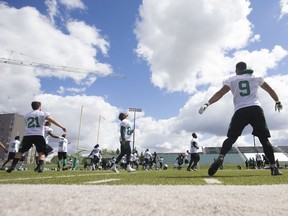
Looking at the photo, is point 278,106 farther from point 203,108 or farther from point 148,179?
point 148,179

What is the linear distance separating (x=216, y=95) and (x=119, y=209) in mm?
4932

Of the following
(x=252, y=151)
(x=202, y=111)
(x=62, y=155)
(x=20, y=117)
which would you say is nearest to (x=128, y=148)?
(x=202, y=111)

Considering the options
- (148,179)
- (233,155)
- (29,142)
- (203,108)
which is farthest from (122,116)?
(233,155)

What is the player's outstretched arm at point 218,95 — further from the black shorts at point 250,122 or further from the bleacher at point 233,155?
the bleacher at point 233,155

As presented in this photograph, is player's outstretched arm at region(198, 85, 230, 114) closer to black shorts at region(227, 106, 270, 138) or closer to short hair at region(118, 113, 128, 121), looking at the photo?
black shorts at region(227, 106, 270, 138)

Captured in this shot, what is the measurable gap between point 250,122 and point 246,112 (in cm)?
24

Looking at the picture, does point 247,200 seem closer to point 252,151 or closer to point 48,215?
point 48,215

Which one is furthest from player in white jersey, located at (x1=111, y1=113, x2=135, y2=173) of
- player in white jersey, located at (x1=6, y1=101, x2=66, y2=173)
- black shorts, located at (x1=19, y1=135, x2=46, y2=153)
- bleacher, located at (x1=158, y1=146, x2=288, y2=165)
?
bleacher, located at (x1=158, y1=146, x2=288, y2=165)

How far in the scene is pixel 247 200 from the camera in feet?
6.36

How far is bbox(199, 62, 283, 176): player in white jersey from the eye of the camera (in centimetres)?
561

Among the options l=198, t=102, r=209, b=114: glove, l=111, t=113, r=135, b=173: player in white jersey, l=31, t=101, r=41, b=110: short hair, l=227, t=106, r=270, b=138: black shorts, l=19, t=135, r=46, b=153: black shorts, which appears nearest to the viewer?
l=227, t=106, r=270, b=138: black shorts

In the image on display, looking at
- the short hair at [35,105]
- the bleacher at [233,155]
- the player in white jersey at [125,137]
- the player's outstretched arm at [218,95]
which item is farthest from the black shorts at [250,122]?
the bleacher at [233,155]

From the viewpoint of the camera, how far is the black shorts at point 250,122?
5605 mm

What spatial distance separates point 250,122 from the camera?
570 centimetres
